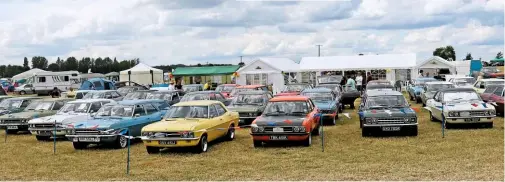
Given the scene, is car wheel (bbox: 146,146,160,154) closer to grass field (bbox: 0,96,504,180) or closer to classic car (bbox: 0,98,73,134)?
grass field (bbox: 0,96,504,180)

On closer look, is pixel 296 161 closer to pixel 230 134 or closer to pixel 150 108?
pixel 230 134

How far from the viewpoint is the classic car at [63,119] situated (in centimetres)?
1737

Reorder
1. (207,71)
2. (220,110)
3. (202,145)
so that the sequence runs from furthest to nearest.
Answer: (207,71)
(220,110)
(202,145)

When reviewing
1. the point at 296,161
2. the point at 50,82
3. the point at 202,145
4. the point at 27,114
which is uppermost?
the point at 50,82

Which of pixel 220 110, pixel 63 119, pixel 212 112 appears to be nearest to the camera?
pixel 212 112

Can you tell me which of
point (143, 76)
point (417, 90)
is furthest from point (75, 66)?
point (417, 90)

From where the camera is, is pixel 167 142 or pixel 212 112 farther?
pixel 212 112

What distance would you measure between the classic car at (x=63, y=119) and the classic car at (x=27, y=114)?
1.70 m

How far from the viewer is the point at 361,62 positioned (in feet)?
164

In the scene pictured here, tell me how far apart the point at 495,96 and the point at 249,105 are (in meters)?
10.1

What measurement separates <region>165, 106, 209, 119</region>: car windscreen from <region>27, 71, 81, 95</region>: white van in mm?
43773

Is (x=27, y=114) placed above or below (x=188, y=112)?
below

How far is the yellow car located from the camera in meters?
13.7

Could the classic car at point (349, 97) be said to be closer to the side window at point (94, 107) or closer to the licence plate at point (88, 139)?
the side window at point (94, 107)
